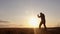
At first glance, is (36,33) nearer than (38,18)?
Yes

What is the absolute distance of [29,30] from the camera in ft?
9.04

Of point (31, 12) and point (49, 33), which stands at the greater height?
point (31, 12)

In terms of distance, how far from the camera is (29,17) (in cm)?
331

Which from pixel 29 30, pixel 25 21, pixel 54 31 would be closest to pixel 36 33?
pixel 29 30

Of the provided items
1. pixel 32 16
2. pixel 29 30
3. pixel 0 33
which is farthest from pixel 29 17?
pixel 0 33

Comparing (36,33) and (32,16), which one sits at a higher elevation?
(32,16)

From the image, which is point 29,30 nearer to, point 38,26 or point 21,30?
point 21,30

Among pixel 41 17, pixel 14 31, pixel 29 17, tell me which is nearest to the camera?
pixel 14 31

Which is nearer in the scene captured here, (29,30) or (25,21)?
(29,30)

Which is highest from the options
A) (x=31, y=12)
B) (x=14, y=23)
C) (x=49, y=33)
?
(x=31, y=12)

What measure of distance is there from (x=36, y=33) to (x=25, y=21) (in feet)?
2.06

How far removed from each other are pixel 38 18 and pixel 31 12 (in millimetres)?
250

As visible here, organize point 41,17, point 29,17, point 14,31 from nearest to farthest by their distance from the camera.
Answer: point 14,31
point 41,17
point 29,17

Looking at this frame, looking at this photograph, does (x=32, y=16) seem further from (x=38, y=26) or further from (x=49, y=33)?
(x=49, y=33)
